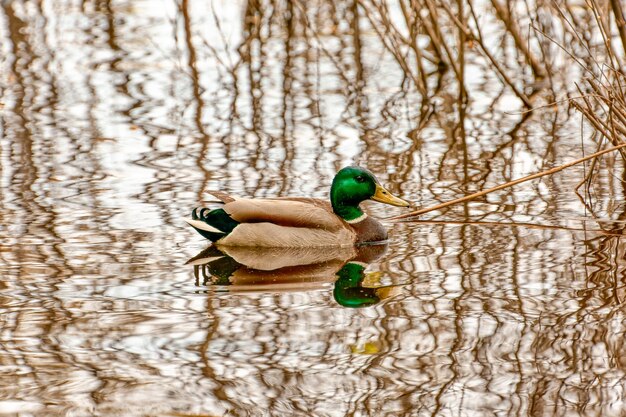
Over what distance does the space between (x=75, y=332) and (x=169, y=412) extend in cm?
120

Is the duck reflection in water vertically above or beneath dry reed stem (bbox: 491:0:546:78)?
beneath

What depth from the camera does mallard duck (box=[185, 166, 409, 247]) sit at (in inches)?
321

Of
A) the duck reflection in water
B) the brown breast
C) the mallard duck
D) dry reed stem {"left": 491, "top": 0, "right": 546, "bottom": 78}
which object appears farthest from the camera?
dry reed stem {"left": 491, "top": 0, "right": 546, "bottom": 78}

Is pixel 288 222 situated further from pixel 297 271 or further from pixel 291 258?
pixel 297 271

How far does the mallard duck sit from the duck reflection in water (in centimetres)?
6

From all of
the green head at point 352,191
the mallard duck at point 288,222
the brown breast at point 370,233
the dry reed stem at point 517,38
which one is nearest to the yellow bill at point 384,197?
the green head at point 352,191

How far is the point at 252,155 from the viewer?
10.7 meters

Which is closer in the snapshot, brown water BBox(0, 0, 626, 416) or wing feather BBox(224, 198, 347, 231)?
brown water BBox(0, 0, 626, 416)

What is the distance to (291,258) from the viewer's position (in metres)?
8.05

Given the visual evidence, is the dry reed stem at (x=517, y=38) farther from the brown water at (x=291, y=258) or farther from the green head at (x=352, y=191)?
the green head at (x=352, y=191)

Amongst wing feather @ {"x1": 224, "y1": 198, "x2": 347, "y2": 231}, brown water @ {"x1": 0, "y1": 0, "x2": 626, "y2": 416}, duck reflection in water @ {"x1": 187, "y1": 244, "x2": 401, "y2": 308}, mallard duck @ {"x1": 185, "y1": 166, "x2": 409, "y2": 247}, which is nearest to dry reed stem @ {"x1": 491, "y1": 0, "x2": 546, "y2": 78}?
brown water @ {"x1": 0, "y1": 0, "x2": 626, "y2": 416}

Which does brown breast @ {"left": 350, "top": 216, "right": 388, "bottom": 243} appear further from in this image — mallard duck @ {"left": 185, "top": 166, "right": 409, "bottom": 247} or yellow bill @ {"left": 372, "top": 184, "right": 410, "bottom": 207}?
yellow bill @ {"left": 372, "top": 184, "right": 410, "bottom": 207}

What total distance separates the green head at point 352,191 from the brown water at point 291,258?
0.31m

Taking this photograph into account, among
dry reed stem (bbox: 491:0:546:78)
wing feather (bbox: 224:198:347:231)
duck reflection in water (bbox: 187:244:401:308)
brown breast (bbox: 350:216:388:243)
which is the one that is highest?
dry reed stem (bbox: 491:0:546:78)
